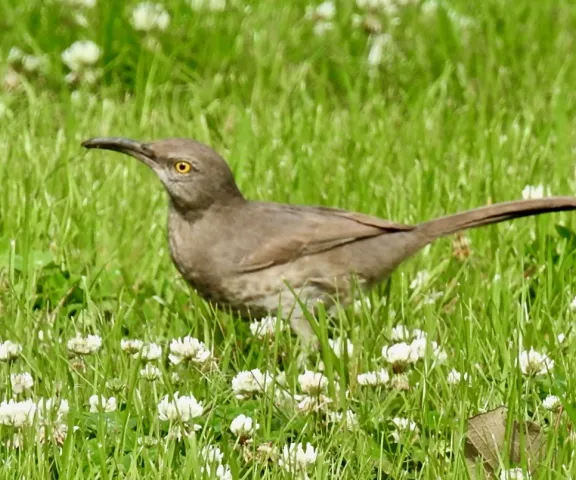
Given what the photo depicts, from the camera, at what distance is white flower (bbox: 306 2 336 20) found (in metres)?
8.29

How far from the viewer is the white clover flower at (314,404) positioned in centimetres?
400

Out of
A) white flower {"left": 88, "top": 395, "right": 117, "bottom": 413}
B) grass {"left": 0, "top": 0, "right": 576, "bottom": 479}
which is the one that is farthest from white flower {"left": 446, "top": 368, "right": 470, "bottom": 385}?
white flower {"left": 88, "top": 395, "right": 117, "bottom": 413}

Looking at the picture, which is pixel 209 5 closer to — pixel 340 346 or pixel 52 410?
pixel 340 346

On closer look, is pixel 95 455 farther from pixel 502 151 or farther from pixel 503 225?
pixel 502 151

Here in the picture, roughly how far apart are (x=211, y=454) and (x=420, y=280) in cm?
193

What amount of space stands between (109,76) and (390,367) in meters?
3.90

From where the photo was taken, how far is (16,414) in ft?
12.3

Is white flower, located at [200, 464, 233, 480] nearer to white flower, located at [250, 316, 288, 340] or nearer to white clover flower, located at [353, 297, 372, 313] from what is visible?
white flower, located at [250, 316, 288, 340]

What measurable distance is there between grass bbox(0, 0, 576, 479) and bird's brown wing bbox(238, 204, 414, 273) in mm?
266

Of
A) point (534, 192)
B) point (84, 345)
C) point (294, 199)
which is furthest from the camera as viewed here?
point (294, 199)

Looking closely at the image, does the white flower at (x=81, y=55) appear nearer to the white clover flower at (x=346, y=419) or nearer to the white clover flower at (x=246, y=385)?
the white clover flower at (x=246, y=385)

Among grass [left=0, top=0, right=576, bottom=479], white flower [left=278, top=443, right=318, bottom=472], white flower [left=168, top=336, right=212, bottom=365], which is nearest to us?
white flower [left=278, top=443, right=318, bottom=472]

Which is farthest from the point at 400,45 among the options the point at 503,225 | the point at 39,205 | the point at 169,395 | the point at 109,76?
the point at 169,395

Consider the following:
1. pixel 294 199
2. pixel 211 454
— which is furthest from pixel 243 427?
pixel 294 199
